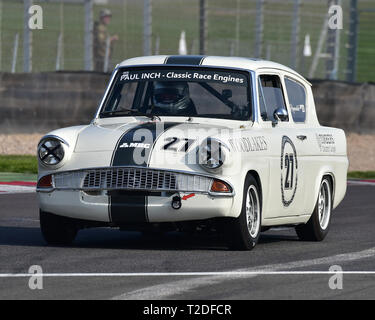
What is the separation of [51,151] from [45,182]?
10.2 inches

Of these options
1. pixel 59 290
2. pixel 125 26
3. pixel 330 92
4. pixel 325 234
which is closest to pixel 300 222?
pixel 325 234

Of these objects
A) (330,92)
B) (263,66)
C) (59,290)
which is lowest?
(330,92)

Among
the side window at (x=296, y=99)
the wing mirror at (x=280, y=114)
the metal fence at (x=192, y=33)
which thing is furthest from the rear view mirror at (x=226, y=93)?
the metal fence at (x=192, y=33)

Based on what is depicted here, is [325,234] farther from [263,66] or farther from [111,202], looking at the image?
[111,202]

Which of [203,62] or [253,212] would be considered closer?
[253,212]

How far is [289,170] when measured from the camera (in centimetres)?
1080

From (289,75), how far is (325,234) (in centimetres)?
161

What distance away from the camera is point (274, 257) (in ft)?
31.6

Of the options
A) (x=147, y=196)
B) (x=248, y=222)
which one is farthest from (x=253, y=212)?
(x=147, y=196)

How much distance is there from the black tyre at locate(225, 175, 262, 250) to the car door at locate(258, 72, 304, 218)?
182mm

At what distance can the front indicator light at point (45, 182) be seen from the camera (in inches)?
392

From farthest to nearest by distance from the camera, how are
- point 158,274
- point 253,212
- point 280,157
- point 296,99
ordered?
point 296,99, point 280,157, point 253,212, point 158,274

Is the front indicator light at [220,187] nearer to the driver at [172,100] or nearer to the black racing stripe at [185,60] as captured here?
the driver at [172,100]

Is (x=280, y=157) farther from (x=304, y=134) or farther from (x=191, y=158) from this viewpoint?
(x=191, y=158)
